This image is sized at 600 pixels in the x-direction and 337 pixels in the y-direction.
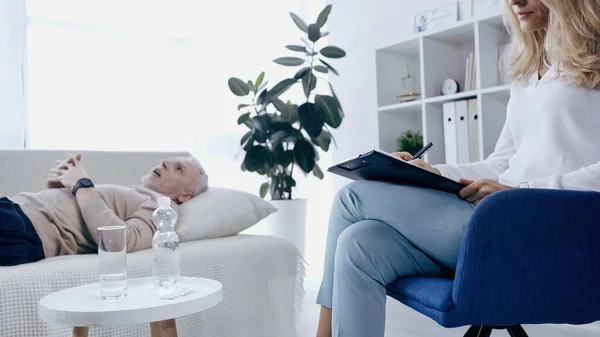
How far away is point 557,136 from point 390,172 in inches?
15.3

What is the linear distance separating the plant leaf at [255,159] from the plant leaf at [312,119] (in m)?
0.28

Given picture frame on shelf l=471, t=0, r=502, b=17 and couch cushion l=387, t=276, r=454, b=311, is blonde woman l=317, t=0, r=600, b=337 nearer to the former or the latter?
couch cushion l=387, t=276, r=454, b=311

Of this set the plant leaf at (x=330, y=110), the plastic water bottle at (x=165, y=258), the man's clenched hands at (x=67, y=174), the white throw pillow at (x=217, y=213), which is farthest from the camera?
the plant leaf at (x=330, y=110)

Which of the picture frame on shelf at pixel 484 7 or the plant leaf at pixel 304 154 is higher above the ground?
the picture frame on shelf at pixel 484 7

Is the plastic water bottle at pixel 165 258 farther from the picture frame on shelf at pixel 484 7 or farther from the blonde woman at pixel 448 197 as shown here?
the picture frame on shelf at pixel 484 7

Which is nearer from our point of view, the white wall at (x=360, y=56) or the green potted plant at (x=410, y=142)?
the green potted plant at (x=410, y=142)

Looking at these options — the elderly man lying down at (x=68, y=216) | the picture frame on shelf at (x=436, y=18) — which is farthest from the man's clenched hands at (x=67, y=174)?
the picture frame on shelf at (x=436, y=18)

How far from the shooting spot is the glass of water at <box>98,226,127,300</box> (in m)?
1.17

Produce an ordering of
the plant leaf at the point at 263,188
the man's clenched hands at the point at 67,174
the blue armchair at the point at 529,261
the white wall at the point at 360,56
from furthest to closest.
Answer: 1. the white wall at the point at 360,56
2. the plant leaf at the point at 263,188
3. the man's clenched hands at the point at 67,174
4. the blue armchair at the point at 529,261

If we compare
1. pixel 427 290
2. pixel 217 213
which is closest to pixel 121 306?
pixel 427 290

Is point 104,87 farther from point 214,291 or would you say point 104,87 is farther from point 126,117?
point 214,291

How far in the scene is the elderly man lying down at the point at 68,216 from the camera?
62.1 inches

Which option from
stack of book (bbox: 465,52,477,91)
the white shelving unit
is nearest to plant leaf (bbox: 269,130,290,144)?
the white shelving unit

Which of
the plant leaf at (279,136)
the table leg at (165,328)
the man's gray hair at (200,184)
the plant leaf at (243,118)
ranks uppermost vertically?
the plant leaf at (243,118)
